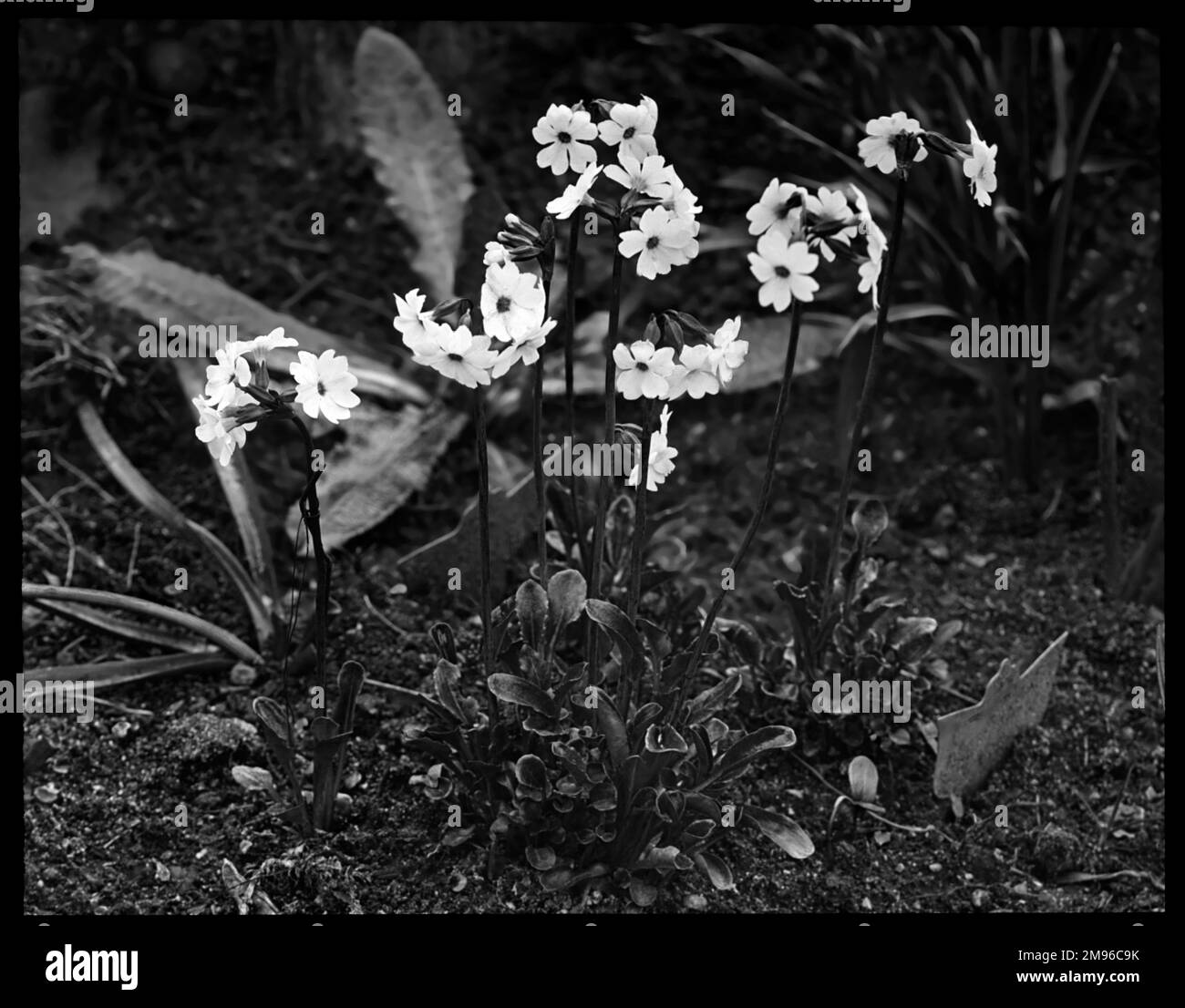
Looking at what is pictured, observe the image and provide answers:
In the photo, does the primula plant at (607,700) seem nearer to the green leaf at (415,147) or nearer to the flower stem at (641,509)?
the flower stem at (641,509)

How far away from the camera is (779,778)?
2186 mm

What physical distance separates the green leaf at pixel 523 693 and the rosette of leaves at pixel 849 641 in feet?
1.47

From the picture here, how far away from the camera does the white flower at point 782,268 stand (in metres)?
1.65

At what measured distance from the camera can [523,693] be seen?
73.3 inches

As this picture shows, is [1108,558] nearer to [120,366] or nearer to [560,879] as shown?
[560,879]

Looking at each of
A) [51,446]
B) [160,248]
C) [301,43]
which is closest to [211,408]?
[51,446]

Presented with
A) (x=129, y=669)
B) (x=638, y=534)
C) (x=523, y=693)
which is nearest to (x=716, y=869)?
(x=523, y=693)

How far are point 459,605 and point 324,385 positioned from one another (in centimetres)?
82

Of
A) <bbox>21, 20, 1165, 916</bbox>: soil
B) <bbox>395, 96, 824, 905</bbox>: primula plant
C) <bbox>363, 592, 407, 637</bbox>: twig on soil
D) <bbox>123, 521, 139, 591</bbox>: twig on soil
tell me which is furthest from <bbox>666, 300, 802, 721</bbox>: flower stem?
<bbox>123, 521, 139, 591</bbox>: twig on soil

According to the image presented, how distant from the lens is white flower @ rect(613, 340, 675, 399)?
1.64 metres

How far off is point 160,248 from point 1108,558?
206cm

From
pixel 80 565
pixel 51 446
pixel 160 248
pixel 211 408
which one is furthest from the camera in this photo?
pixel 160 248

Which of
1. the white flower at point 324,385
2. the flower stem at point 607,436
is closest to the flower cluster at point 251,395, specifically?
the white flower at point 324,385

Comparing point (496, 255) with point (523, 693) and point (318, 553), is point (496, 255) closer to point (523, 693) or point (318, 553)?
point (318, 553)
